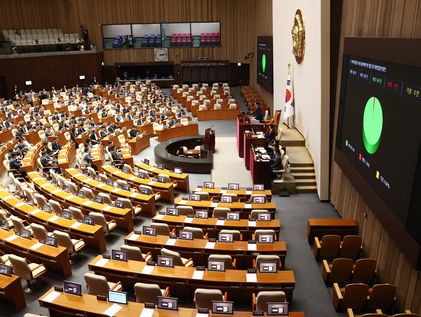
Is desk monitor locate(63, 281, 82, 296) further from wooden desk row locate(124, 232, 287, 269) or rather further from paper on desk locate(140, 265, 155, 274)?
wooden desk row locate(124, 232, 287, 269)

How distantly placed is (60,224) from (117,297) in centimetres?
354

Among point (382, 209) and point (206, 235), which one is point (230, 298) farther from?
point (382, 209)

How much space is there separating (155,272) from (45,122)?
1448 centimetres

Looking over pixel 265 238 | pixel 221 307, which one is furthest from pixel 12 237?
pixel 265 238

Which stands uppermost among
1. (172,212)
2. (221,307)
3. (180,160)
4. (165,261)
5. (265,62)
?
(265,62)

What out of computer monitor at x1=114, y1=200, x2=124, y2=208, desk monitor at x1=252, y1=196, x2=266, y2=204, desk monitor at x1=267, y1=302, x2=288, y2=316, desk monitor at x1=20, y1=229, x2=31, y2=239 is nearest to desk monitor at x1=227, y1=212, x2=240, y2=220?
desk monitor at x1=252, y1=196, x2=266, y2=204

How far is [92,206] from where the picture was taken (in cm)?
999

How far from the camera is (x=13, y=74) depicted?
1056 inches

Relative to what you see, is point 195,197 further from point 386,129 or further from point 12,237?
point 386,129

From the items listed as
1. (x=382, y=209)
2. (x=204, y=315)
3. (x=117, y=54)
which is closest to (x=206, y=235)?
(x=204, y=315)

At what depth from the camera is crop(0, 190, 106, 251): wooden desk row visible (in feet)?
28.8

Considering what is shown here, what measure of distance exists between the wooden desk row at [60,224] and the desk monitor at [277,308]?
4622 millimetres

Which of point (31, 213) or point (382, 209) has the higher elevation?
point (382, 209)

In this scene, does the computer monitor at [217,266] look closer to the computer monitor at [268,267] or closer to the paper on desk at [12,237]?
the computer monitor at [268,267]
